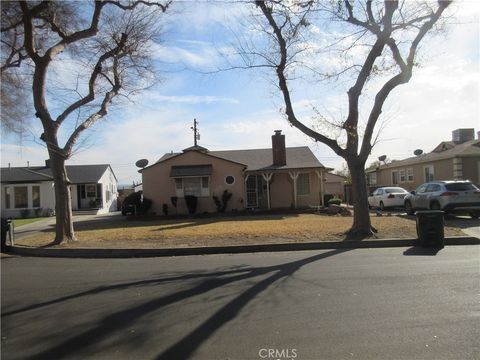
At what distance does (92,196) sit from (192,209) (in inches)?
647

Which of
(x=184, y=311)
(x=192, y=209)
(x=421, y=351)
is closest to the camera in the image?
(x=421, y=351)

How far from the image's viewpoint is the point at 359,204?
50.5 ft

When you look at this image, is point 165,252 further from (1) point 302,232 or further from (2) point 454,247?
(2) point 454,247

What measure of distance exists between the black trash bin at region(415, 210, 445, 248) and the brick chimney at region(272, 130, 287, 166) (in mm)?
18469

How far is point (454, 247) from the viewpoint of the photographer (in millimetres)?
12703

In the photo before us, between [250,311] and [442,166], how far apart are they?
1168 inches

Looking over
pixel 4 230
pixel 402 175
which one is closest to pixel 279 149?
pixel 402 175

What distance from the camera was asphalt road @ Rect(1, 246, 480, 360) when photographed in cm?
493

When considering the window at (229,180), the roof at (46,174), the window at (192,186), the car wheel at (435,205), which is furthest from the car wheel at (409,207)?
the roof at (46,174)

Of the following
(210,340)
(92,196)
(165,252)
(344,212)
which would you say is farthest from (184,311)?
(92,196)

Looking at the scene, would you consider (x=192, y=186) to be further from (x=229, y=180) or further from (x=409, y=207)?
(x=409, y=207)

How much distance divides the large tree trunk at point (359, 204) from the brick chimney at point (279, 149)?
1562 centimetres

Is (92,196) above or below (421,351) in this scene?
above

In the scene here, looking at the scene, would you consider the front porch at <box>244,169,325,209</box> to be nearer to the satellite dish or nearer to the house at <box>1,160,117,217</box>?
the satellite dish
